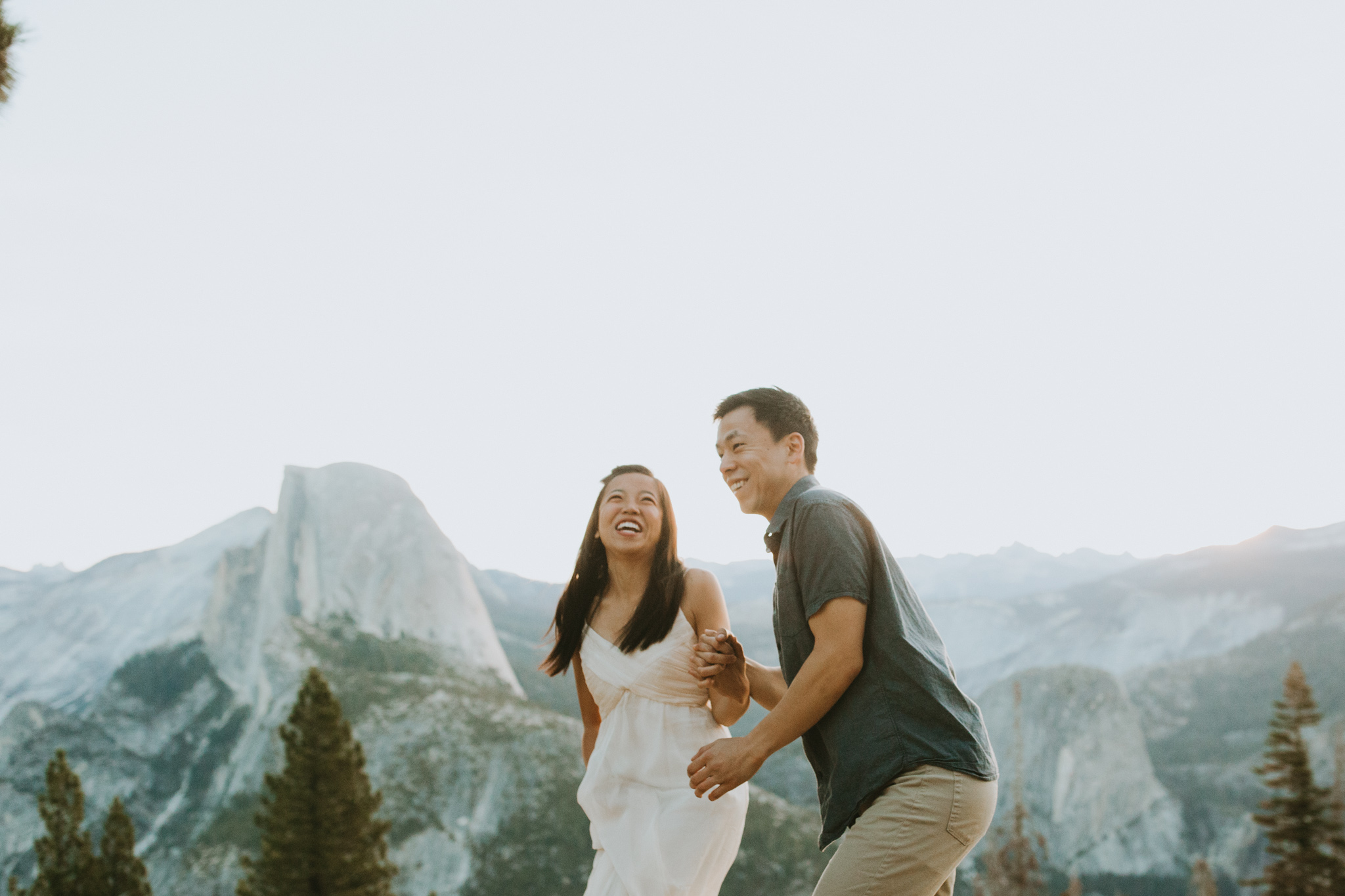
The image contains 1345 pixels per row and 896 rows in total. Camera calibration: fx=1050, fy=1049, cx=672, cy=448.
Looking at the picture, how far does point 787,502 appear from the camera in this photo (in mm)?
4008

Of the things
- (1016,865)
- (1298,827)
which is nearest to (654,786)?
(1298,827)

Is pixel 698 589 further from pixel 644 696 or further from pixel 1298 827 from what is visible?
pixel 1298 827

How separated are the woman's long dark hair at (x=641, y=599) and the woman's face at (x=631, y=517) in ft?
0.18

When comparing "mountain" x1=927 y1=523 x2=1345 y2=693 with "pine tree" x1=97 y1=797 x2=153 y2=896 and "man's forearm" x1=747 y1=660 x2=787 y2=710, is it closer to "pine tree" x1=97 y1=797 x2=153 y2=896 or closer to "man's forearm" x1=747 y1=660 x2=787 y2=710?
"pine tree" x1=97 y1=797 x2=153 y2=896

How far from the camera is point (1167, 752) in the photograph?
333ft

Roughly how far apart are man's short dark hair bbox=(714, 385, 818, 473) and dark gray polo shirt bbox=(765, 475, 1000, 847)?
498 mm

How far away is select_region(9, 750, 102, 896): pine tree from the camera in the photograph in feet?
95.9

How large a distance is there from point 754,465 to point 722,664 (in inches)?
44.0

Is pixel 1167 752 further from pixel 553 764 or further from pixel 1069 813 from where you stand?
pixel 553 764

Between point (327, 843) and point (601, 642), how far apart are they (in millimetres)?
31405

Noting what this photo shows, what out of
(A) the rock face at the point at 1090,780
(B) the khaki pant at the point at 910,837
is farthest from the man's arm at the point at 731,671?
(A) the rock face at the point at 1090,780

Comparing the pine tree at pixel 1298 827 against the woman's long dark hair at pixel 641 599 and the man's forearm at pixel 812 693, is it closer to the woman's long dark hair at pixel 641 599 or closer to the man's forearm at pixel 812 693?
the woman's long dark hair at pixel 641 599

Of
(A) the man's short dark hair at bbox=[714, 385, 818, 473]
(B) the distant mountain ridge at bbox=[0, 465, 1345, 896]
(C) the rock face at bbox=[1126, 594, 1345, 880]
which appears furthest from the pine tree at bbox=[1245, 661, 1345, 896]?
(C) the rock face at bbox=[1126, 594, 1345, 880]

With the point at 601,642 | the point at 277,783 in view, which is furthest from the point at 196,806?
the point at 601,642
